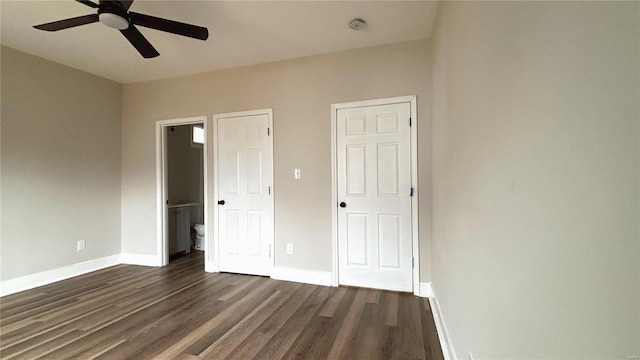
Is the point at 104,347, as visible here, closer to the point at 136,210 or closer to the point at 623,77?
the point at 136,210

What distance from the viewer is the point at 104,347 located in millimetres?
1922

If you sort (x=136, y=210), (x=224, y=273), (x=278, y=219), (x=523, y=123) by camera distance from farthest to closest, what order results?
(x=136, y=210) < (x=224, y=273) < (x=278, y=219) < (x=523, y=123)

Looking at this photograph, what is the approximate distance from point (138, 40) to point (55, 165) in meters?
2.30

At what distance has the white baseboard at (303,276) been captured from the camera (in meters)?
3.11

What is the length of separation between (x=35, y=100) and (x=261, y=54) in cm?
273

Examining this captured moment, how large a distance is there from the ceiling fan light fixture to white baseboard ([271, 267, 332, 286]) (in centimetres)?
277

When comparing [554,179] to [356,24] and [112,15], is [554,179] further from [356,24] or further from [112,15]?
[112,15]

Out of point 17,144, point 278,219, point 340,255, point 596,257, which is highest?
point 17,144

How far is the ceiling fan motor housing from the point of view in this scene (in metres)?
1.84

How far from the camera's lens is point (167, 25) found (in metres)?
2.08

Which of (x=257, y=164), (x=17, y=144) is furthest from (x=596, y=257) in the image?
(x=17, y=144)

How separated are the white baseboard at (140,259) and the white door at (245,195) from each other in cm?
111

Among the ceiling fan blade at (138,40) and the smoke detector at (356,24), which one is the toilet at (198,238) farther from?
the smoke detector at (356,24)

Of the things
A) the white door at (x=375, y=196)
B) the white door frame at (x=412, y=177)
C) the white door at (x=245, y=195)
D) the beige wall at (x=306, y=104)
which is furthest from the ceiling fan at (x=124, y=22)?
the white door at (x=375, y=196)
